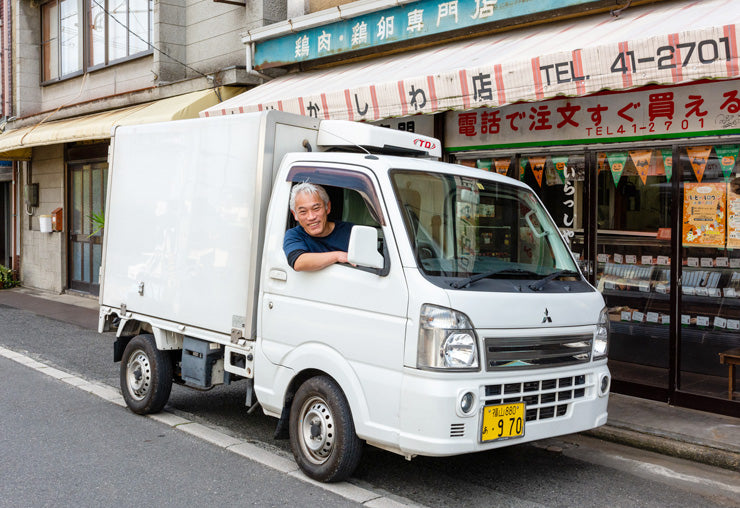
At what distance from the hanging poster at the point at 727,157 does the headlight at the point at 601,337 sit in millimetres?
2696

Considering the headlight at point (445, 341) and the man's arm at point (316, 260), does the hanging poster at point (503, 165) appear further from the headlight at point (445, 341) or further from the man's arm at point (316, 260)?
the headlight at point (445, 341)

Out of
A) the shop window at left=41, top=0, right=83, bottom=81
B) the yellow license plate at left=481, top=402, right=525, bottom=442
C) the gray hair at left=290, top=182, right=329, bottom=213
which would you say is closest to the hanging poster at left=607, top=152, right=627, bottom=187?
the gray hair at left=290, top=182, right=329, bottom=213

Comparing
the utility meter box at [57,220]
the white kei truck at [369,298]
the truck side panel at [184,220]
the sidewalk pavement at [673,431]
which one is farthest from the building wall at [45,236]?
the sidewalk pavement at [673,431]

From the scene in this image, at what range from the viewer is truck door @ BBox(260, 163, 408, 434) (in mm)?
4348

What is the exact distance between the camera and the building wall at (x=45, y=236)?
663 inches

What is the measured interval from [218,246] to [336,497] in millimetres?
2077

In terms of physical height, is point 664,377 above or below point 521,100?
below

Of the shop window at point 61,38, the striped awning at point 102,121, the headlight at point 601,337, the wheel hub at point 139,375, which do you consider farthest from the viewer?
the shop window at point 61,38

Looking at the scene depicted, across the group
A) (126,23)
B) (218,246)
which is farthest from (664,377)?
(126,23)

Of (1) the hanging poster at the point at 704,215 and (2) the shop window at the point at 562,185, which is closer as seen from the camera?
(1) the hanging poster at the point at 704,215

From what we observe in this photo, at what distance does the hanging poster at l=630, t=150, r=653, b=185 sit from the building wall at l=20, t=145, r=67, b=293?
13.5 m

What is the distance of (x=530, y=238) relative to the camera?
5172 mm

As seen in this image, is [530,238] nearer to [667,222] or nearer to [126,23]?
[667,222]

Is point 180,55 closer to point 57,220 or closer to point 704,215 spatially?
point 57,220
